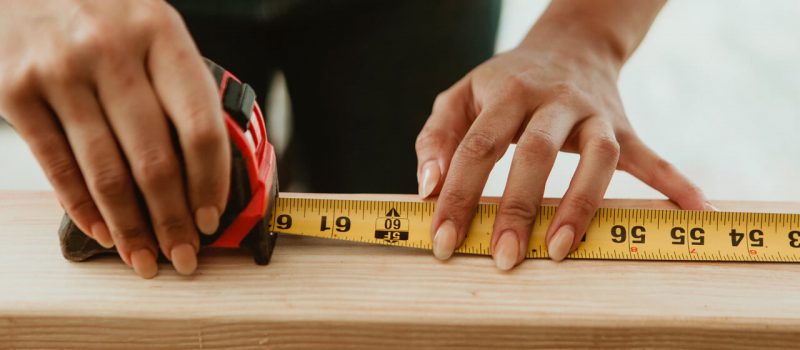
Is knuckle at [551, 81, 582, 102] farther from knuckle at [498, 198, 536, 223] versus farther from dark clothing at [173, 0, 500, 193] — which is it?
dark clothing at [173, 0, 500, 193]

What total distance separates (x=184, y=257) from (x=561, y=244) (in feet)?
1.83

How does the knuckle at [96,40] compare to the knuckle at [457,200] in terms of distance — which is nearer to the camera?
the knuckle at [96,40]

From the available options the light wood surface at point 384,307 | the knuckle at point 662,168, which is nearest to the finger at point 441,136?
the light wood surface at point 384,307

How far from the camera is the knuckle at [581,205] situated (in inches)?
40.9

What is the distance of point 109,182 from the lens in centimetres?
80

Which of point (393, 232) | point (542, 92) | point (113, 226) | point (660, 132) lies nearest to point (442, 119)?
point (542, 92)

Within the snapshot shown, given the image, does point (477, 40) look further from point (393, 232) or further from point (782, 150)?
point (782, 150)

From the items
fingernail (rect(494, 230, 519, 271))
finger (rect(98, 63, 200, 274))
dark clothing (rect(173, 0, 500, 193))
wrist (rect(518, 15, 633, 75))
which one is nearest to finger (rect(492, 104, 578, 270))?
fingernail (rect(494, 230, 519, 271))

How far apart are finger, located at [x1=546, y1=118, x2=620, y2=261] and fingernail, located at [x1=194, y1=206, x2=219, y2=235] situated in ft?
1.66

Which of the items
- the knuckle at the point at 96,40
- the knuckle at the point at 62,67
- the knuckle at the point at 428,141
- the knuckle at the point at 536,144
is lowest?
the knuckle at the point at 428,141

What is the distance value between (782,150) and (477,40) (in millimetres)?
1511

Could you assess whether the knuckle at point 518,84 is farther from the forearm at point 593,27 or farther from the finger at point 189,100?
the finger at point 189,100

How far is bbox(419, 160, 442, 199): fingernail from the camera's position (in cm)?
118

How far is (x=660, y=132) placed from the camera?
2.78m
